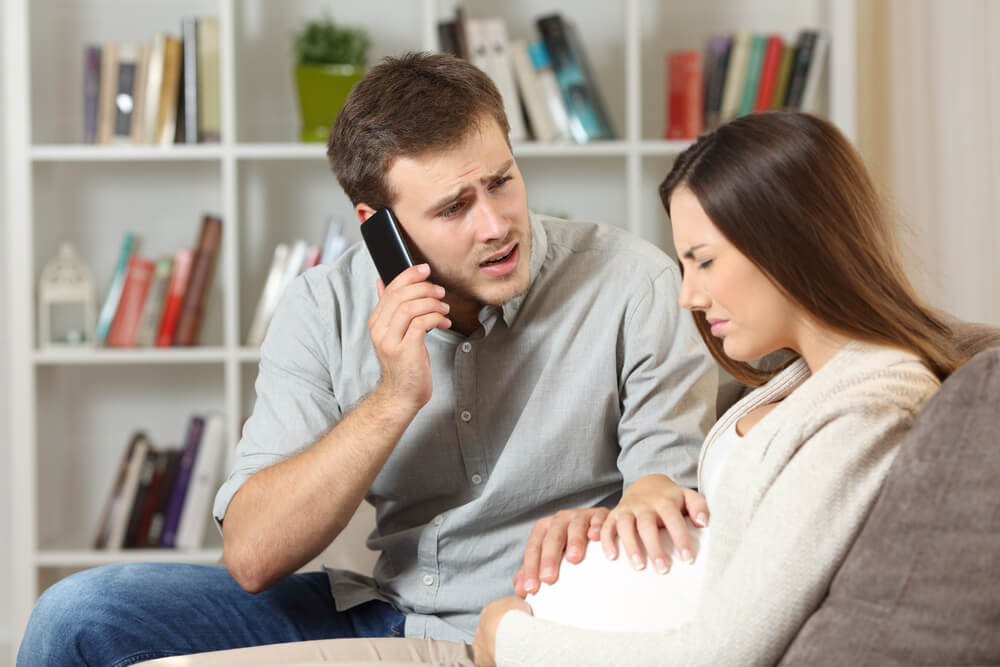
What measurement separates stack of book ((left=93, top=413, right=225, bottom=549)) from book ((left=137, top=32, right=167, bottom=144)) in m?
0.74

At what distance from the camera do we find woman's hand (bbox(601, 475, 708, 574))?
3.21 ft

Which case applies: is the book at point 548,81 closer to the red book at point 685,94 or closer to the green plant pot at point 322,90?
the red book at point 685,94

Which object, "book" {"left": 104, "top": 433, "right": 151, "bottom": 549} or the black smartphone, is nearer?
the black smartphone

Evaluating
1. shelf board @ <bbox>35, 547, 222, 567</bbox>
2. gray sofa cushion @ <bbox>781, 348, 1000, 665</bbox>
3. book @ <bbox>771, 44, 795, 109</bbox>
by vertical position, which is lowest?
shelf board @ <bbox>35, 547, 222, 567</bbox>

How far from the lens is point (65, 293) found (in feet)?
8.49

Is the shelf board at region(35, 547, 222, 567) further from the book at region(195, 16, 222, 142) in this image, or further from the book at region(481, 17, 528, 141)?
the book at region(481, 17, 528, 141)

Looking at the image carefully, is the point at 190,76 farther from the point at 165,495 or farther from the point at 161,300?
the point at 165,495

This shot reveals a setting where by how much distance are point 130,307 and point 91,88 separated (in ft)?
1.83

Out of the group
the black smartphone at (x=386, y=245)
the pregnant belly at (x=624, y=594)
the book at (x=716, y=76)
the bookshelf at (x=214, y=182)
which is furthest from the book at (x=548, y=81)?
the pregnant belly at (x=624, y=594)

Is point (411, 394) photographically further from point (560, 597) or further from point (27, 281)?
point (27, 281)

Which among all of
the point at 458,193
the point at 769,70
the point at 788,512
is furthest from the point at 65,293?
the point at 788,512

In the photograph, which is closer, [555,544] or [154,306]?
[555,544]

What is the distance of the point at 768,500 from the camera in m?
0.86

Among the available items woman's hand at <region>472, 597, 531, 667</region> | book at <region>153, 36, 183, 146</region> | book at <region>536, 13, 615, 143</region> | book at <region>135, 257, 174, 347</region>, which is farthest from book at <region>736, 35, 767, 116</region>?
woman's hand at <region>472, 597, 531, 667</region>
